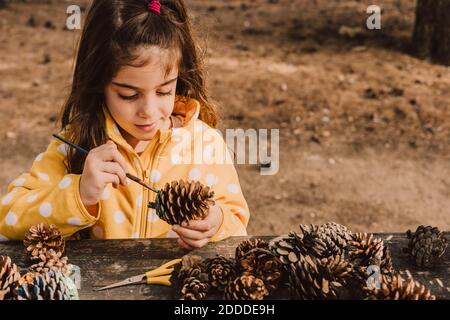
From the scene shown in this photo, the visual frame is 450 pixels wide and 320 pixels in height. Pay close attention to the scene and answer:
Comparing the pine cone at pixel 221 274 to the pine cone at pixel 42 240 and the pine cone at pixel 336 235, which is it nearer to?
the pine cone at pixel 336 235

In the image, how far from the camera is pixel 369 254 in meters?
1.62

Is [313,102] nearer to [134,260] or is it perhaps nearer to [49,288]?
[134,260]

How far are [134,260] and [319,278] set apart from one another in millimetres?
548

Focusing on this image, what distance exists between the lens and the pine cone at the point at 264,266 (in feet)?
5.09

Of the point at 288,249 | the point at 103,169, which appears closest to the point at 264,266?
the point at 288,249

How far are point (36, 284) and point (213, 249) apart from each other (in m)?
0.54

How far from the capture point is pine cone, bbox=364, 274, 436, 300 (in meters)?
1.42

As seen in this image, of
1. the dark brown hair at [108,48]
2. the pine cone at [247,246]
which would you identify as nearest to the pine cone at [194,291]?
the pine cone at [247,246]

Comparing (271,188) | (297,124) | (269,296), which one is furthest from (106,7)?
(297,124)

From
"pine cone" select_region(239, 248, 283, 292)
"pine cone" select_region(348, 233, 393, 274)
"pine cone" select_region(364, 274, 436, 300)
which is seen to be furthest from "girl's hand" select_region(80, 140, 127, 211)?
"pine cone" select_region(364, 274, 436, 300)

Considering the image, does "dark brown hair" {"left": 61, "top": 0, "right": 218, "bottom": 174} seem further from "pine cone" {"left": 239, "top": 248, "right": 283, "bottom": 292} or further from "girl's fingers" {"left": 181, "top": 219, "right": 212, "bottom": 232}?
"pine cone" {"left": 239, "top": 248, "right": 283, "bottom": 292}

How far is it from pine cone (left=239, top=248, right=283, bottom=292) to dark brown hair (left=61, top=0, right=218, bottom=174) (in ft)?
2.81

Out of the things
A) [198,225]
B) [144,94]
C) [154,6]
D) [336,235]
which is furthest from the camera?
[154,6]
